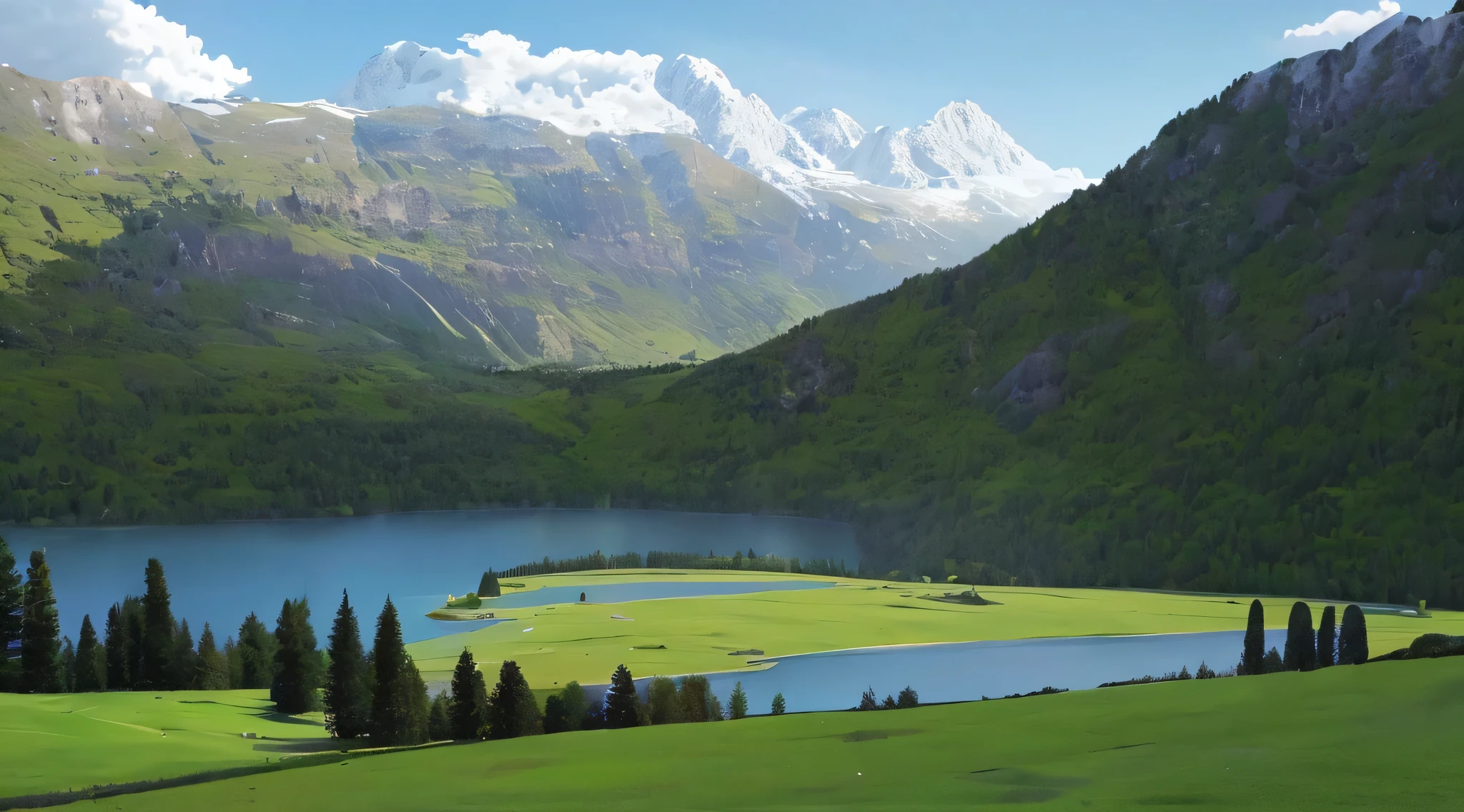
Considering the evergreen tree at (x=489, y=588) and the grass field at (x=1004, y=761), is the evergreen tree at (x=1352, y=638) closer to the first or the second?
the grass field at (x=1004, y=761)

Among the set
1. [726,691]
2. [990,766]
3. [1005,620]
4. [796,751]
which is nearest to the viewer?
[990,766]

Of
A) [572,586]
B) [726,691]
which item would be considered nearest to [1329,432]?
[572,586]

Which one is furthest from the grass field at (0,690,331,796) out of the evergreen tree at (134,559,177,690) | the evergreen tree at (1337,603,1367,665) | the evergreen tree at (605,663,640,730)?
the evergreen tree at (1337,603,1367,665)

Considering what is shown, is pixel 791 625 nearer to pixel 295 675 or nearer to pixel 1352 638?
pixel 295 675

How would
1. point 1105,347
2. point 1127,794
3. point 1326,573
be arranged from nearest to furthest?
point 1127,794, point 1326,573, point 1105,347

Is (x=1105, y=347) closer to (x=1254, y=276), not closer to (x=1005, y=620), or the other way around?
(x=1254, y=276)

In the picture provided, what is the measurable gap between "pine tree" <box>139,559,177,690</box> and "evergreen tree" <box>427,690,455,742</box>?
85.6 ft

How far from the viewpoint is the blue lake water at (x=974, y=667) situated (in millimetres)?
56062

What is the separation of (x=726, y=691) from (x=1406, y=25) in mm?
176142

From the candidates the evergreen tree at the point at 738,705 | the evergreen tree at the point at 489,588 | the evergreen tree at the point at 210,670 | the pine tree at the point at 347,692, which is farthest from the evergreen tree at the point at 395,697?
the evergreen tree at the point at 489,588

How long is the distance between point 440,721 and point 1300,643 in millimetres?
29148

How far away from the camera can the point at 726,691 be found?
176 feet

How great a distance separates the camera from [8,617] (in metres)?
55.9

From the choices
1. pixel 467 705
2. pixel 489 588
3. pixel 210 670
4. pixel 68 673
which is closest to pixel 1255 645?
pixel 467 705
